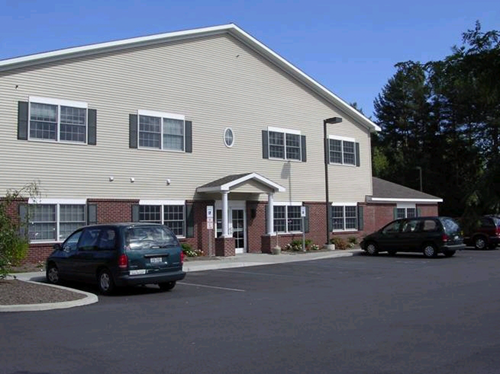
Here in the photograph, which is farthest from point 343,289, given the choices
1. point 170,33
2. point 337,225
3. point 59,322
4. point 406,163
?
point 406,163

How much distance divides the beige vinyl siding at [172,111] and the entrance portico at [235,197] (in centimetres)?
102

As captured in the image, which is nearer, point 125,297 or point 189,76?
point 125,297

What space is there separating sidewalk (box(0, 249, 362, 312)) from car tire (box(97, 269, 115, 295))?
715mm

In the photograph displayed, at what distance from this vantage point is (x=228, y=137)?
25781 mm

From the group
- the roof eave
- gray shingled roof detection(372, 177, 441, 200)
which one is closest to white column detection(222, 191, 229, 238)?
the roof eave

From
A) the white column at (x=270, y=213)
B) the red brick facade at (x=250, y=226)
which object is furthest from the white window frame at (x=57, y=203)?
the white column at (x=270, y=213)

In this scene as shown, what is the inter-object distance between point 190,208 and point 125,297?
35.9 feet

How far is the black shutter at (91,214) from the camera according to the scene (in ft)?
69.3

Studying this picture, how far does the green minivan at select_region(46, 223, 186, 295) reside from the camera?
43.4 ft

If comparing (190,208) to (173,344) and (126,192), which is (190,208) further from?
(173,344)

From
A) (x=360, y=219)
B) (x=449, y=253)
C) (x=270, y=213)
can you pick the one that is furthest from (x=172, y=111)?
(x=449, y=253)

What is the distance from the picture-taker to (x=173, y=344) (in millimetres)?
7715

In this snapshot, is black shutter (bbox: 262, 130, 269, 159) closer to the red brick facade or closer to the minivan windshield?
the red brick facade

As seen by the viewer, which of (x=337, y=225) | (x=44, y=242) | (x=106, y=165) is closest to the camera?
(x=44, y=242)
